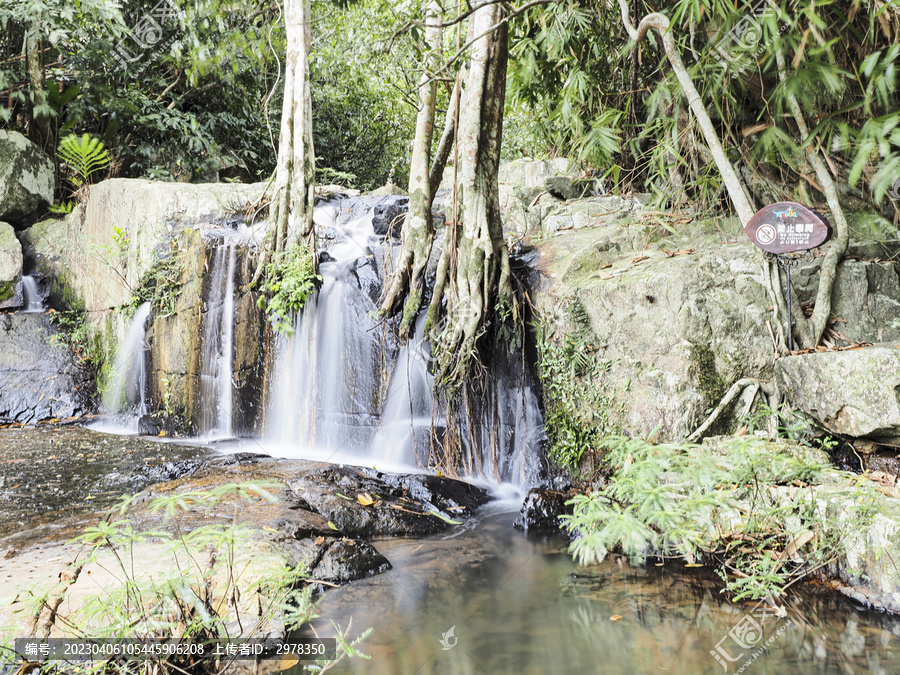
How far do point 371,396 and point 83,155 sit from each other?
6.40m

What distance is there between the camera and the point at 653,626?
2.75m

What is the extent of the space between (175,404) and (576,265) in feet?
16.8

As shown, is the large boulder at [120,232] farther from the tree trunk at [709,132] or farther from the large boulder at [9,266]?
the tree trunk at [709,132]

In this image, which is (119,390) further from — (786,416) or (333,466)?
(786,416)

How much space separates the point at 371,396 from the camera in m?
5.57

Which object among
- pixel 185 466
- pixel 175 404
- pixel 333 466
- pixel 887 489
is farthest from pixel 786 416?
pixel 175 404

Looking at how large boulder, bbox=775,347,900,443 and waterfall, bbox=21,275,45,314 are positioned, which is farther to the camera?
waterfall, bbox=21,275,45,314

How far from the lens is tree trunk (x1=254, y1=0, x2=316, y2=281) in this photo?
21.4 ft

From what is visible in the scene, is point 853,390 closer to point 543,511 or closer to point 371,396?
point 543,511

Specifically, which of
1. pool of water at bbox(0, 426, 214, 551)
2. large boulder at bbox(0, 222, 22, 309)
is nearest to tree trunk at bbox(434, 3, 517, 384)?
pool of water at bbox(0, 426, 214, 551)

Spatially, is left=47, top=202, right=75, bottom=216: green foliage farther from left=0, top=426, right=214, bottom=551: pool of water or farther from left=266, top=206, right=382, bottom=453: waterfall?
left=266, top=206, right=382, bottom=453: waterfall

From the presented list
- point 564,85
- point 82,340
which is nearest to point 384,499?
point 564,85

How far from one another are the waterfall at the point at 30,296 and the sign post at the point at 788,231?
928cm

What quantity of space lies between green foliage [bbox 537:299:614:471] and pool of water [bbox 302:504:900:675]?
1144 mm
